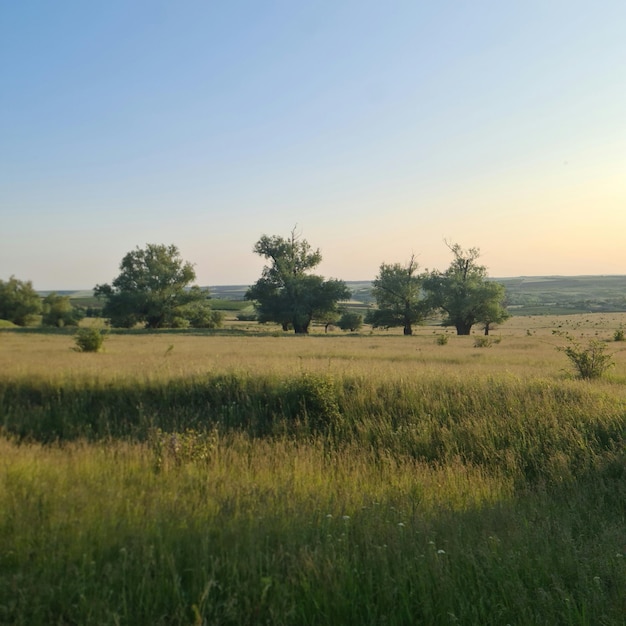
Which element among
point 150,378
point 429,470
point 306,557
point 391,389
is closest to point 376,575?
point 306,557

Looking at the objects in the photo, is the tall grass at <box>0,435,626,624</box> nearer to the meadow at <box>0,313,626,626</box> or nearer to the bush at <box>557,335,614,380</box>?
the meadow at <box>0,313,626,626</box>

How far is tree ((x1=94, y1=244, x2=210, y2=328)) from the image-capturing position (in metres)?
56.8

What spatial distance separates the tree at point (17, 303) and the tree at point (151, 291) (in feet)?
64.6

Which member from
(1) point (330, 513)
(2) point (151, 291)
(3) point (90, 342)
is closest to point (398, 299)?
(2) point (151, 291)

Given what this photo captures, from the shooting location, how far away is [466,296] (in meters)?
58.0

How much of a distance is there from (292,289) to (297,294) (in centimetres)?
98

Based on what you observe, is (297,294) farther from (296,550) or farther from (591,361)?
(296,550)

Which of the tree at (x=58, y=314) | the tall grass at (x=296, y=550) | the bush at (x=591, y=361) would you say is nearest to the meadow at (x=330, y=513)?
the tall grass at (x=296, y=550)

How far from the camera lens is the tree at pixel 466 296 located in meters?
57.3

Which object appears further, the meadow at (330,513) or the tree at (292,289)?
the tree at (292,289)

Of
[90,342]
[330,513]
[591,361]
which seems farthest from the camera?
[90,342]

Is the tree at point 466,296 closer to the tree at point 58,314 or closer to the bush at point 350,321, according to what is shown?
the bush at point 350,321

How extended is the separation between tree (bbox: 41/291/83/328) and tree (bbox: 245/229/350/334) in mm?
31004

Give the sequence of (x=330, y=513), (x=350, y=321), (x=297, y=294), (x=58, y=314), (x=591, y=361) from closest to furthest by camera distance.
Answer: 1. (x=330, y=513)
2. (x=591, y=361)
3. (x=297, y=294)
4. (x=350, y=321)
5. (x=58, y=314)
